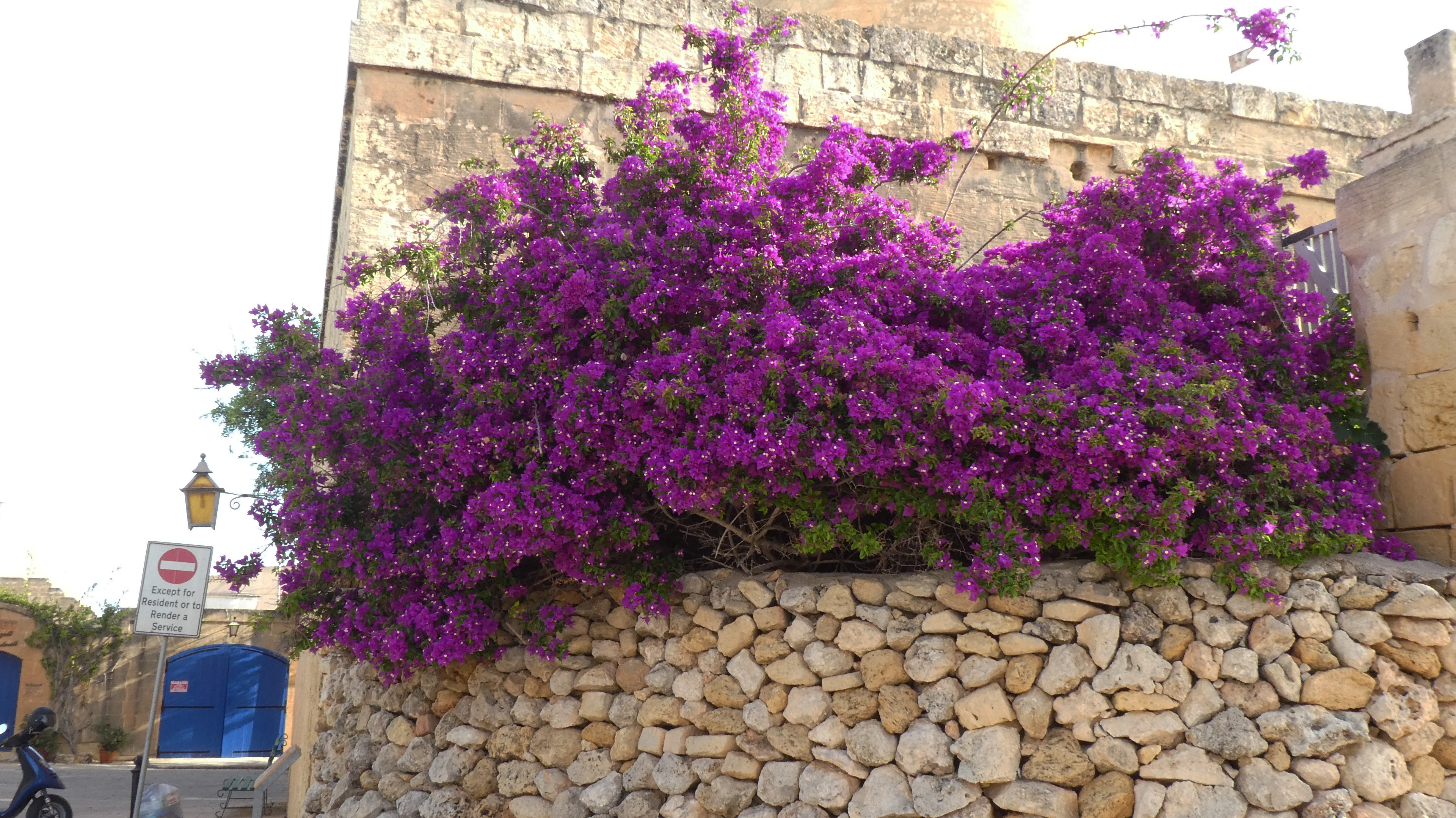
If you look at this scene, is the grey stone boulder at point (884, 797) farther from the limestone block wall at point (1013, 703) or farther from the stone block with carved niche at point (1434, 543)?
the stone block with carved niche at point (1434, 543)

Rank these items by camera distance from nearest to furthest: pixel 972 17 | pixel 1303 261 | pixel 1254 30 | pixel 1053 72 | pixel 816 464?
pixel 816 464, pixel 1303 261, pixel 1254 30, pixel 1053 72, pixel 972 17

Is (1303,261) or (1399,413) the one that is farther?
(1303,261)

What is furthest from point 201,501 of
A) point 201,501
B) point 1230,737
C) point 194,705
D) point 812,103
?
point 194,705

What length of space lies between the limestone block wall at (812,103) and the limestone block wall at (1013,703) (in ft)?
10.6

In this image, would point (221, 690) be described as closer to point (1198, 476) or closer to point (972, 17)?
point (972, 17)

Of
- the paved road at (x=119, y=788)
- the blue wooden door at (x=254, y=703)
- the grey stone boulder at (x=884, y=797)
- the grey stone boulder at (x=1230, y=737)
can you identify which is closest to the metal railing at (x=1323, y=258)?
the grey stone boulder at (x=1230, y=737)

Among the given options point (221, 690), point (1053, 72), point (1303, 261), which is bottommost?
point (221, 690)

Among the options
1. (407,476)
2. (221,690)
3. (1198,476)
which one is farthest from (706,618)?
(221,690)

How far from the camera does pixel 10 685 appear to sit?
635 inches

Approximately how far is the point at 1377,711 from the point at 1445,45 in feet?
9.46

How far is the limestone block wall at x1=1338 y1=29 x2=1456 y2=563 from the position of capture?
436cm

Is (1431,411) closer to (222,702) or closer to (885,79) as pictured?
(885,79)

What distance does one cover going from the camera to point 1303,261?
196 inches

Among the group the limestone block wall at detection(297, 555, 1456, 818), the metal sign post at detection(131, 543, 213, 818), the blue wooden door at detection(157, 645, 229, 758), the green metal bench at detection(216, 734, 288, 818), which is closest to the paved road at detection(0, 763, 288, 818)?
the green metal bench at detection(216, 734, 288, 818)
